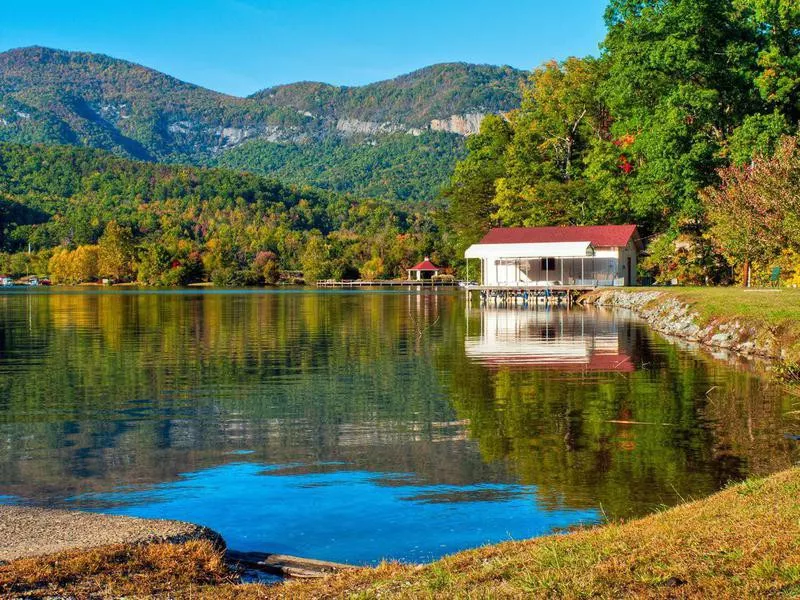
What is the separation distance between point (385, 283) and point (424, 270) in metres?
6.34

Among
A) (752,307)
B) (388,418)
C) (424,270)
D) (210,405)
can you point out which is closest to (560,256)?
(752,307)

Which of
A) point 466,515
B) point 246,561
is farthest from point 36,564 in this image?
point 466,515

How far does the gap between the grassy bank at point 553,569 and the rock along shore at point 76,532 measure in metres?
0.29

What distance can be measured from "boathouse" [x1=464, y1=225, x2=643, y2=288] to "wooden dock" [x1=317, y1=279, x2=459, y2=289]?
5438cm

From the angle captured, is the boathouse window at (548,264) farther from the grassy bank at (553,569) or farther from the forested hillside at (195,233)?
the forested hillside at (195,233)

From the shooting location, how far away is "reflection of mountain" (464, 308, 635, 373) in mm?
24141

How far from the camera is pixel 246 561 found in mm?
7824

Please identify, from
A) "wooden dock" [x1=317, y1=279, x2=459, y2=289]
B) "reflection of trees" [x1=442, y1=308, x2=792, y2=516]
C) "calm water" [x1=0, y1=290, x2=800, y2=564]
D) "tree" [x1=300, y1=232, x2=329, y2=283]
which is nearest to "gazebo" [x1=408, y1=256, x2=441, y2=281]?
"wooden dock" [x1=317, y1=279, x2=459, y2=289]

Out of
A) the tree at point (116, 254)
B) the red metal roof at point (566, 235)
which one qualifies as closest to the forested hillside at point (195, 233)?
the tree at point (116, 254)

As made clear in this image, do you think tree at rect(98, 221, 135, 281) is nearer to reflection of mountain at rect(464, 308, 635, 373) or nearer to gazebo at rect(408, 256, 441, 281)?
gazebo at rect(408, 256, 441, 281)

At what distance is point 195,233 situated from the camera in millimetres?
175125

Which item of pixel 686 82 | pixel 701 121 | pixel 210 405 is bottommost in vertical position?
pixel 210 405

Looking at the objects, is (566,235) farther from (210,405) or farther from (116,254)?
(116,254)

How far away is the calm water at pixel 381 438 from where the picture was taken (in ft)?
32.6
